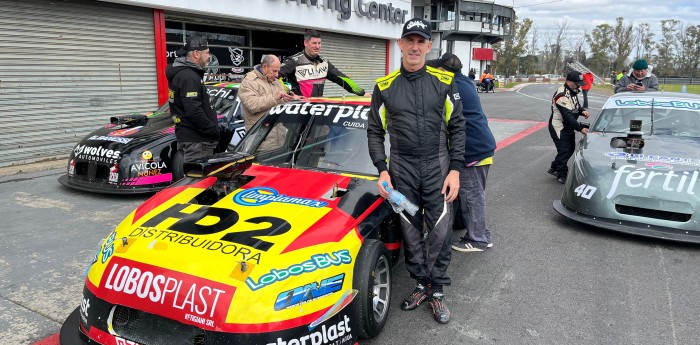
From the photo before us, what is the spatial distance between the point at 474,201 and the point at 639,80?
18.5 ft

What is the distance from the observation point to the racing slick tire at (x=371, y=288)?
2.62 metres

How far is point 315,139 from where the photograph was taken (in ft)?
12.4

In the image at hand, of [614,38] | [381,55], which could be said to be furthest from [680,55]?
[381,55]

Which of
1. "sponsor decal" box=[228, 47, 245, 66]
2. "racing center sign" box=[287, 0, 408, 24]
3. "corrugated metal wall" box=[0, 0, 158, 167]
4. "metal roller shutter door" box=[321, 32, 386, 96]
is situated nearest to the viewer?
"corrugated metal wall" box=[0, 0, 158, 167]

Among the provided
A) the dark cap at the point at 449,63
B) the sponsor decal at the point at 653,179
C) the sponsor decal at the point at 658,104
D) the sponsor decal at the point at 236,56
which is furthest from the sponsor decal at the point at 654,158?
the sponsor decal at the point at 236,56

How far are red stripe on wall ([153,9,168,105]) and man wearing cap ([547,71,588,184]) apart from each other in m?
8.33

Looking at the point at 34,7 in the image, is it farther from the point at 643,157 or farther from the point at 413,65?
the point at 643,157

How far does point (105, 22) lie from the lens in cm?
954

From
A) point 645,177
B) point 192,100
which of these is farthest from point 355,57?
point 645,177

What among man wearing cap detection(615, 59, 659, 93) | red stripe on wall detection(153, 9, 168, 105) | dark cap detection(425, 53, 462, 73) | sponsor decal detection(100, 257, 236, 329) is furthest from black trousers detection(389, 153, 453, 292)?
red stripe on wall detection(153, 9, 168, 105)

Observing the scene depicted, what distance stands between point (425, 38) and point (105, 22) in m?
8.85

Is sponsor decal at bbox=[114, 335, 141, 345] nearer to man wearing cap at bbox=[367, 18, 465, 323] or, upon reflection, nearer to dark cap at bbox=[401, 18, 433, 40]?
man wearing cap at bbox=[367, 18, 465, 323]

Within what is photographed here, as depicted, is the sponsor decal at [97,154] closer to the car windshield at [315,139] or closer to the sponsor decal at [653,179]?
the car windshield at [315,139]

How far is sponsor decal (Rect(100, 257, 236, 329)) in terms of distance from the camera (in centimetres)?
218
